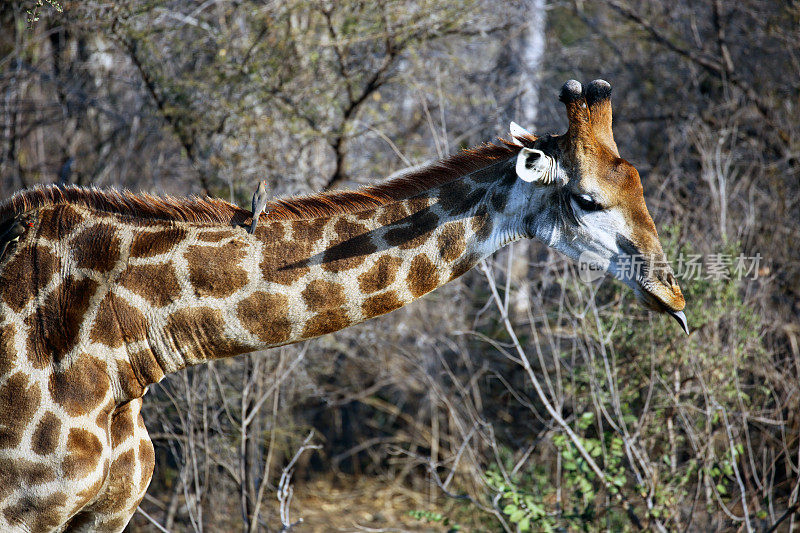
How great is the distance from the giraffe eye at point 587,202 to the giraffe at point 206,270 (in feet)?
0.04

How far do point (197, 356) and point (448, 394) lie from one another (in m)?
4.13

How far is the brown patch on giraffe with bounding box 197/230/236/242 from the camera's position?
3.20 meters

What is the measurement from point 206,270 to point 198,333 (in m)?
0.28

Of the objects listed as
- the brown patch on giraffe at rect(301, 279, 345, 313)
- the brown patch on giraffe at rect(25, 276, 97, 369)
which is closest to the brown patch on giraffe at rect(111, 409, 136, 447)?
the brown patch on giraffe at rect(25, 276, 97, 369)

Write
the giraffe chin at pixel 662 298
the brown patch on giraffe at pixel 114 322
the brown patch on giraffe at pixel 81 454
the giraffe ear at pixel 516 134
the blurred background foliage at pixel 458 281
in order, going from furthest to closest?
1. the blurred background foliage at pixel 458 281
2. the giraffe ear at pixel 516 134
3. the giraffe chin at pixel 662 298
4. the brown patch on giraffe at pixel 114 322
5. the brown patch on giraffe at pixel 81 454

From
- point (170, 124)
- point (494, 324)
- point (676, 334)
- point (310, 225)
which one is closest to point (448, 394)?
point (494, 324)

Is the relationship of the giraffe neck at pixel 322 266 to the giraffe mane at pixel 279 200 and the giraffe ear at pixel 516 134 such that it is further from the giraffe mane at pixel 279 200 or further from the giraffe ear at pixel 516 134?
the giraffe ear at pixel 516 134

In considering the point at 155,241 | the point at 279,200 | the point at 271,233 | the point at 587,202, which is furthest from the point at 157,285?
the point at 587,202

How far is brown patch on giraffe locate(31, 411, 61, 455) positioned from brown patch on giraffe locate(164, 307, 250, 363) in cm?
57

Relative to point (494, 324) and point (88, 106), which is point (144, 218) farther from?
point (88, 106)

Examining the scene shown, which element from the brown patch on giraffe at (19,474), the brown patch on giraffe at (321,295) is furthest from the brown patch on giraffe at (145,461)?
the brown patch on giraffe at (321,295)

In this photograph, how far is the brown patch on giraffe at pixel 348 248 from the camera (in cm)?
319

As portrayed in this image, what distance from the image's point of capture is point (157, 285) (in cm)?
315

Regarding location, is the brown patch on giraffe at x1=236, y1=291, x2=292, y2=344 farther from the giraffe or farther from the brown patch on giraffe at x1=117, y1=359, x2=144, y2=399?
the brown patch on giraffe at x1=117, y1=359, x2=144, y2=399
